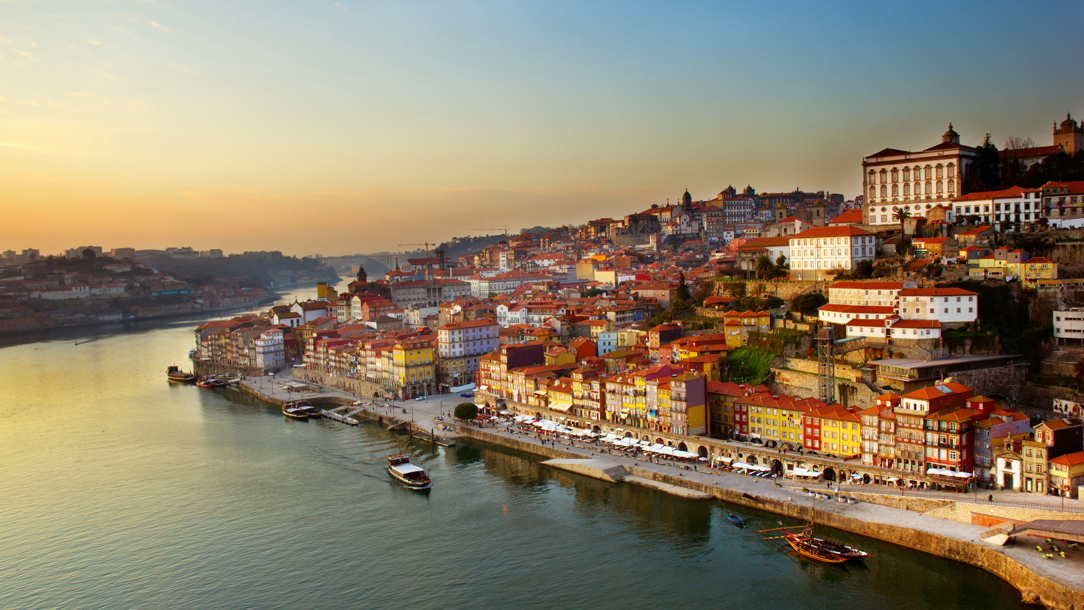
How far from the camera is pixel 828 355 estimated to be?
17.6 meters

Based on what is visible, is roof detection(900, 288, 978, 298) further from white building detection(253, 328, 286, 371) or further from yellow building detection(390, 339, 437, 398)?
white building detection(253, 328, 286, 371)

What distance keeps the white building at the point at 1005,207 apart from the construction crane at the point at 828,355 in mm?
6795

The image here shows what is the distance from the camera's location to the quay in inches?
433

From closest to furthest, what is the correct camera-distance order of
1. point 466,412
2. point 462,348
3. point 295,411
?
point 466,412 < point 295,411 < point 462,348

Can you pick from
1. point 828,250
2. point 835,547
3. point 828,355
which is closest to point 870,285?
point 828,355

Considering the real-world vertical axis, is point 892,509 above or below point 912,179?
below

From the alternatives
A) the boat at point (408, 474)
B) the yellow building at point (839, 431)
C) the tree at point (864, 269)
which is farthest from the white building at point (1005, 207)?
the boat at point (408, 474)

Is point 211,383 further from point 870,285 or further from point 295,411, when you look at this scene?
point 870,285

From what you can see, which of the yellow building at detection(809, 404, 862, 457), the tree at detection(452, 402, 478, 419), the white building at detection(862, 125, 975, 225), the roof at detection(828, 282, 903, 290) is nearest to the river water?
the tree at detection(452, 402, 478, 419)

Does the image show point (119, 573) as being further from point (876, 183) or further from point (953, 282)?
point (876, 183)

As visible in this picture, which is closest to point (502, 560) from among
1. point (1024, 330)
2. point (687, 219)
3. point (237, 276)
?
point (1024, 330)

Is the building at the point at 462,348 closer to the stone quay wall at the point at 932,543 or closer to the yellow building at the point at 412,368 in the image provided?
the yellow building at the point at 412,368

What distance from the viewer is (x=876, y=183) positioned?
24938mm

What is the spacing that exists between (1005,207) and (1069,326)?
584 cm
